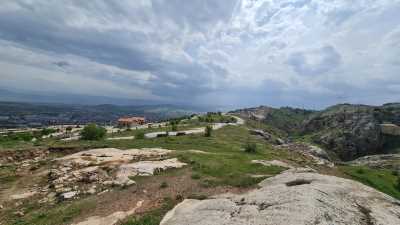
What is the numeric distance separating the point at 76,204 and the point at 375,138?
183 meters

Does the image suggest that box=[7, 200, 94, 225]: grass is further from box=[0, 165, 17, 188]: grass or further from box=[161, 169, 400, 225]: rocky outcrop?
box=[0, 165, 17, 188]: grass

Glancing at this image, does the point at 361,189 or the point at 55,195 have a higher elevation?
the point at 361,189

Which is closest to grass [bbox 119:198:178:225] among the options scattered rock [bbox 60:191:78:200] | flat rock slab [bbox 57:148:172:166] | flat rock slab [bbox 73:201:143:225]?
flat rock slab [bbox 73:201:143:225]

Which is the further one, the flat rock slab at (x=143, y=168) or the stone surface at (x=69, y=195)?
the flat rock slab at (x=143, y=168)

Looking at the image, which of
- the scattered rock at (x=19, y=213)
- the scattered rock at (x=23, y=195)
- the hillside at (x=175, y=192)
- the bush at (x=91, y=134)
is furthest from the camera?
the bush at (x=91, y=134)

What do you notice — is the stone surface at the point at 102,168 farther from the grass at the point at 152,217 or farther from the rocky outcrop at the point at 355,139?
the rocky outcrop at the point at 355,139

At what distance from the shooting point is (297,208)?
722 inches

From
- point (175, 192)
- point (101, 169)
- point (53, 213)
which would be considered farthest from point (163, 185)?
point (101, 169)

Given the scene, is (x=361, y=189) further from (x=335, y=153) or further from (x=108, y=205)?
(x=335, y=153)

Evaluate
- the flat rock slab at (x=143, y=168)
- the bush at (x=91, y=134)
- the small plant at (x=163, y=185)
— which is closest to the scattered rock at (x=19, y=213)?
the flat rock slab at (x=143, y=168)

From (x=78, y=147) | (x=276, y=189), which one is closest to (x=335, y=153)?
(x=78, y=147)

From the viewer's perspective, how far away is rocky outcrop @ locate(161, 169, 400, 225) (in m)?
17.5

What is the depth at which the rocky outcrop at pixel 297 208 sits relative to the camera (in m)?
17.5

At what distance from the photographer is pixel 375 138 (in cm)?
17412
